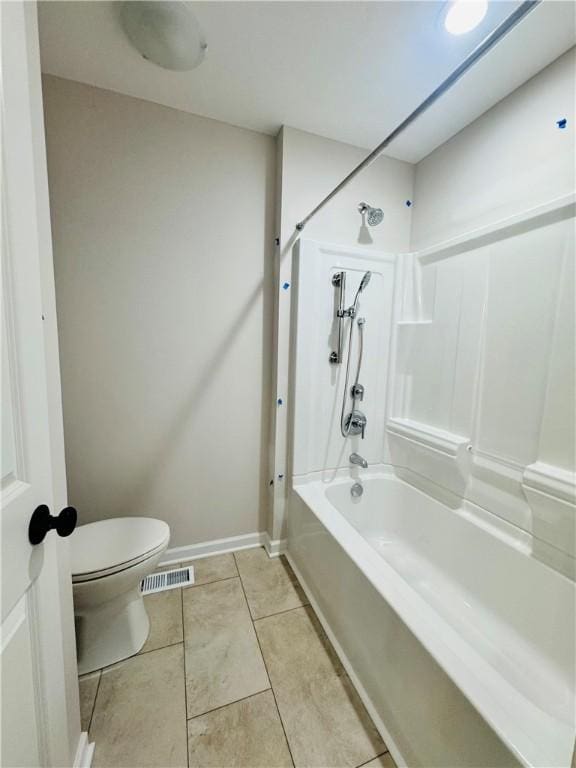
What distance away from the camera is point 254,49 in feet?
3.88

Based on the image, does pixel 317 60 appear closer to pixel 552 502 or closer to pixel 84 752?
pixel 552 502

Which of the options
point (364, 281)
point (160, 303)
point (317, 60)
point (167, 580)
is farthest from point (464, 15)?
point (167, 580)

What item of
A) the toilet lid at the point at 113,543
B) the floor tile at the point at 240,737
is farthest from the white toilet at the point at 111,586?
the floor tile at the point at 240,737

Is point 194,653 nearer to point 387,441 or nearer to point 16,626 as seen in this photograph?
point 16,626

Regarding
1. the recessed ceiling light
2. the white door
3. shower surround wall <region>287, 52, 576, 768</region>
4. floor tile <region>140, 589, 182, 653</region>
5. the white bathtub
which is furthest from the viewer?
floor tile <region>140, 589, 182, 653</region>

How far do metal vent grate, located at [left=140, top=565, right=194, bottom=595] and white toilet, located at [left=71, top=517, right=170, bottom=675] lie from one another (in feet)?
0.74

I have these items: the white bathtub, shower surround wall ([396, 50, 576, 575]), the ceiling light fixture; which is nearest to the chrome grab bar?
shower surround wall ([396, 50, 576, 575])

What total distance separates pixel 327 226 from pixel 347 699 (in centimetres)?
217

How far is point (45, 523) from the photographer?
1.85 feet

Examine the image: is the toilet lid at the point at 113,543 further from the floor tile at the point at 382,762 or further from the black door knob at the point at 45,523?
the floor tile at the point at 382,762

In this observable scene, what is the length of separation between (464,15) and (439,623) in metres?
2.03

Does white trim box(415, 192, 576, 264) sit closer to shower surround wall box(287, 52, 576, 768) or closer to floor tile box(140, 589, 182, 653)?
shower surround wall box(287, 52, 576, 768)

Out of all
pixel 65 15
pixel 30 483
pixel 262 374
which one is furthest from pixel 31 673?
pixel 65 15

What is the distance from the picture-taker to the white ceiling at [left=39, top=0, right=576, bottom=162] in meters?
1.05
